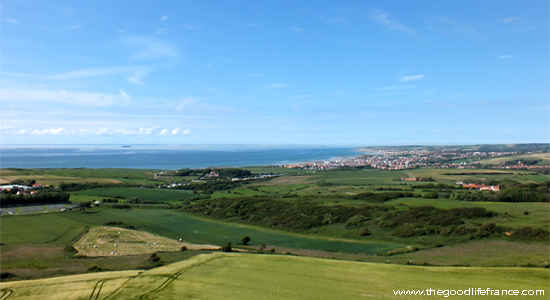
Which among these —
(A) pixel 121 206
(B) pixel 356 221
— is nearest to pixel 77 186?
(A) pixel 121 206

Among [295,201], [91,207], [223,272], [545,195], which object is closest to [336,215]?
[295,201]

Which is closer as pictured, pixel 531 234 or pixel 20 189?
pixel 531 234

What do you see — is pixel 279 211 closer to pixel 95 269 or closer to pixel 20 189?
pixel 95 269

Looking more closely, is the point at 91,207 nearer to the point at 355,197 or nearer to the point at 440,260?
the point at 355,197

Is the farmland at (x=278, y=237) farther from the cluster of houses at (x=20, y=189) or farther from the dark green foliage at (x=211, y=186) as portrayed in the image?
the dark green foliage at (x=211, y=186)

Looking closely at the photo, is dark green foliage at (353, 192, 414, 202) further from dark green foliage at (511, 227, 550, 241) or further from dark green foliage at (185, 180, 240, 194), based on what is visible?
dark green foliage at (185, 180, 240, 194)

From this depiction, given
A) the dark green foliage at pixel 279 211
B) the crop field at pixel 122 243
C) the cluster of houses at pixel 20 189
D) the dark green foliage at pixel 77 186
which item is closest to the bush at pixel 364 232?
the dark green foliage at pixel 279 211

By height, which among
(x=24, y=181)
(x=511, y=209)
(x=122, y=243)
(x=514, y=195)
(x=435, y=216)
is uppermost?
(x=24, y=181)
